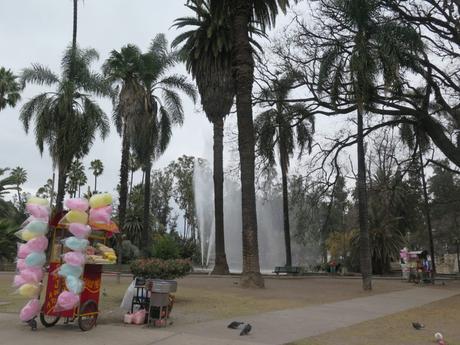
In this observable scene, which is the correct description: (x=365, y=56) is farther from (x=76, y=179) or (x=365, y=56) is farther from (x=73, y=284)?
(x=76, y=179)

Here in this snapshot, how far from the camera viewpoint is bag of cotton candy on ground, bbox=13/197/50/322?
29.7ft

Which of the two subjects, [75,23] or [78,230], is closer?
[78,230]

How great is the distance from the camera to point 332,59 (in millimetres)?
20281

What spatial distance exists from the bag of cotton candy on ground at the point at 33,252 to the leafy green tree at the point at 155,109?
2088cm

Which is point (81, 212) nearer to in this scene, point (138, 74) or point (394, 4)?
point (394, 4)

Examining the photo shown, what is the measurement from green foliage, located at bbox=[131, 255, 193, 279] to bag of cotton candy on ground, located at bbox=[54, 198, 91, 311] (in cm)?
435

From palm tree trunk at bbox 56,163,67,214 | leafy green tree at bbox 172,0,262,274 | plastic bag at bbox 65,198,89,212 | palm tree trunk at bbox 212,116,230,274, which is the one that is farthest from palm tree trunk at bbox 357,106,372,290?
palm tree trunk at bbox 56,163,67,214

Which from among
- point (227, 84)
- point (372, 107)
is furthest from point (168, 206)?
point (372, 107)

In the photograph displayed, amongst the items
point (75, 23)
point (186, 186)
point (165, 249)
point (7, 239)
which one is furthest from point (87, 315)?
point (186, 186)

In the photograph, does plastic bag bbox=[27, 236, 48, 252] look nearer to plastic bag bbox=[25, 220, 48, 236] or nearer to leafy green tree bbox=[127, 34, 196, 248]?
plastic bag bbox=[25, 220, 48, 236]

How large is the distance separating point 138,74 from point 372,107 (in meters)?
14.1

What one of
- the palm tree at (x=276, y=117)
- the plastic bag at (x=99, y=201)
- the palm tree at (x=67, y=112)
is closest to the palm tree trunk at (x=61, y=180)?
the palm tree at (x=67, y=112)

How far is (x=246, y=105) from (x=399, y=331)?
12248mm

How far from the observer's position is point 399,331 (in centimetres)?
993
